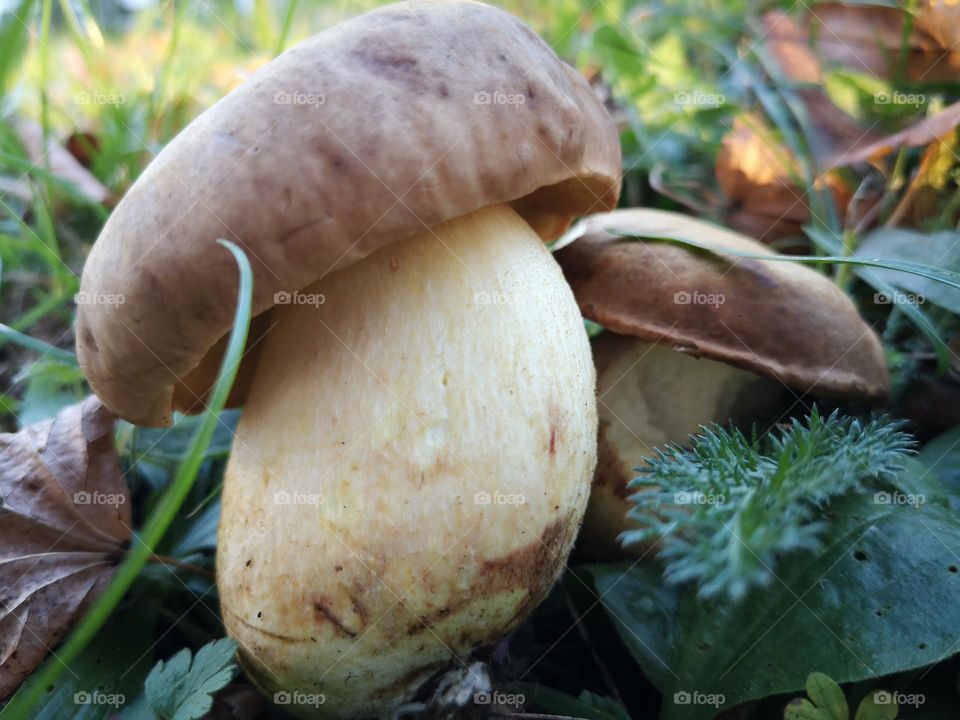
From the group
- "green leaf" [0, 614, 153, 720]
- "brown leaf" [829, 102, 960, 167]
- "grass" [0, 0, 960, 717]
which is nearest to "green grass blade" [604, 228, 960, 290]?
"grass" [0, 0, 960, 717]

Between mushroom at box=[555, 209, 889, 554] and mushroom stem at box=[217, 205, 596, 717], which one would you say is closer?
mushroom stem at box=[217, 205, 596, 717]

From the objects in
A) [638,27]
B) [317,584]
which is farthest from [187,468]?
[638,27]

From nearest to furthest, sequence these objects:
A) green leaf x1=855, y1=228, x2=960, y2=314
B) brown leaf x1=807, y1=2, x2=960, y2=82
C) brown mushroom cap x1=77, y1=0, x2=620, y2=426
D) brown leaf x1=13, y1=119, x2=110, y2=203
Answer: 1. brown mushroom cap x1=77, y1=0, x2=620, y2=426
2. green leaf x1=855, y1=228, x2=960, y2=314
3. brown leaf x1=807, y1=2, x2=960, y2=82
4. brown leaf x1=13, y1=119, x2=110, y2=203

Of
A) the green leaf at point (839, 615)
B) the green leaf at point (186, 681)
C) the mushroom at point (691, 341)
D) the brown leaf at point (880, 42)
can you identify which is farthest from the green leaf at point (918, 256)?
the green leaf at point (186, 681)

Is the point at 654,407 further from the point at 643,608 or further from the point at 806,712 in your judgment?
the point at 806,712

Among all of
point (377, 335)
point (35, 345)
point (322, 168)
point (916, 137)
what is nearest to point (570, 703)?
point (377, 335)

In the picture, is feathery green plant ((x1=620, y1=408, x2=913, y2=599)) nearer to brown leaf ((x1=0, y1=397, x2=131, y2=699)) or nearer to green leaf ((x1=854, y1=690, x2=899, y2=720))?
green leaf ((x1=854, y1=690, x2=899, y2=720))

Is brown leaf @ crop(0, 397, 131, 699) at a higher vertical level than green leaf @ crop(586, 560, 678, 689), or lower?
higher
